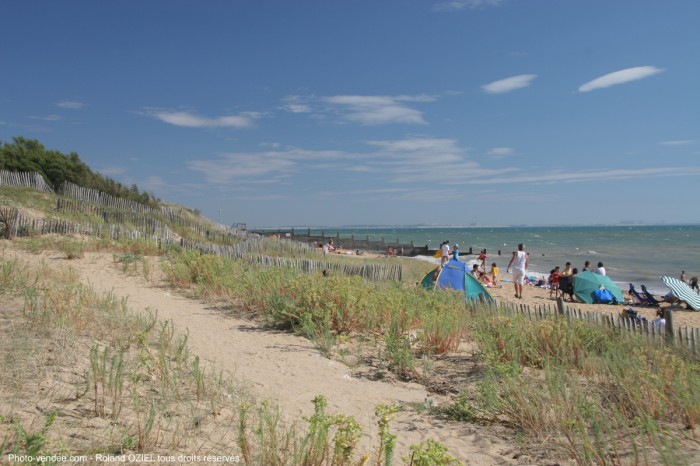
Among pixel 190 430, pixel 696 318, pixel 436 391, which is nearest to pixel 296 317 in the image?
pixel 436 391

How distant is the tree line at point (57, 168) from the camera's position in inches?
1063

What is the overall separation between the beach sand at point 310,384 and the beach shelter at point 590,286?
1264 cm

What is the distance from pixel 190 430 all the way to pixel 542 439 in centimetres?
239

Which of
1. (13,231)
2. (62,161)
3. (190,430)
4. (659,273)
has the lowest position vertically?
(659,273)

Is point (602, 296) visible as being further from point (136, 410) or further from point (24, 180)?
point (24, 180)

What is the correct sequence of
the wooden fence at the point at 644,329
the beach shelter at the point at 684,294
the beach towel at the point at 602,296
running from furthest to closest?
the beach towel at the point at 602,296
the beach shelter at the point at 684,294
the wooden fence at the point at 644,329

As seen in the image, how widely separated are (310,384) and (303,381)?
0.36 ft

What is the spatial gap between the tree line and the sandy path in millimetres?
22940

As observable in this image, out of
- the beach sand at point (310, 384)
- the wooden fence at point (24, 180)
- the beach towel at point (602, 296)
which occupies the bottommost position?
the beach towel at point (602, 296)

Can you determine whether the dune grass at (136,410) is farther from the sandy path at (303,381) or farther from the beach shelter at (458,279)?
the beach shelter at (458,279)

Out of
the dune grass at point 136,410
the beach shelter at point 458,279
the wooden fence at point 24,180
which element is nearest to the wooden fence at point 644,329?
the dune grass at point 136,410

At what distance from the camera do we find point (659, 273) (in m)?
27.7

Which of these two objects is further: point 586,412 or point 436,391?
point 436,391

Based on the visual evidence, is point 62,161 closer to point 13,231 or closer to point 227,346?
point 13,231
